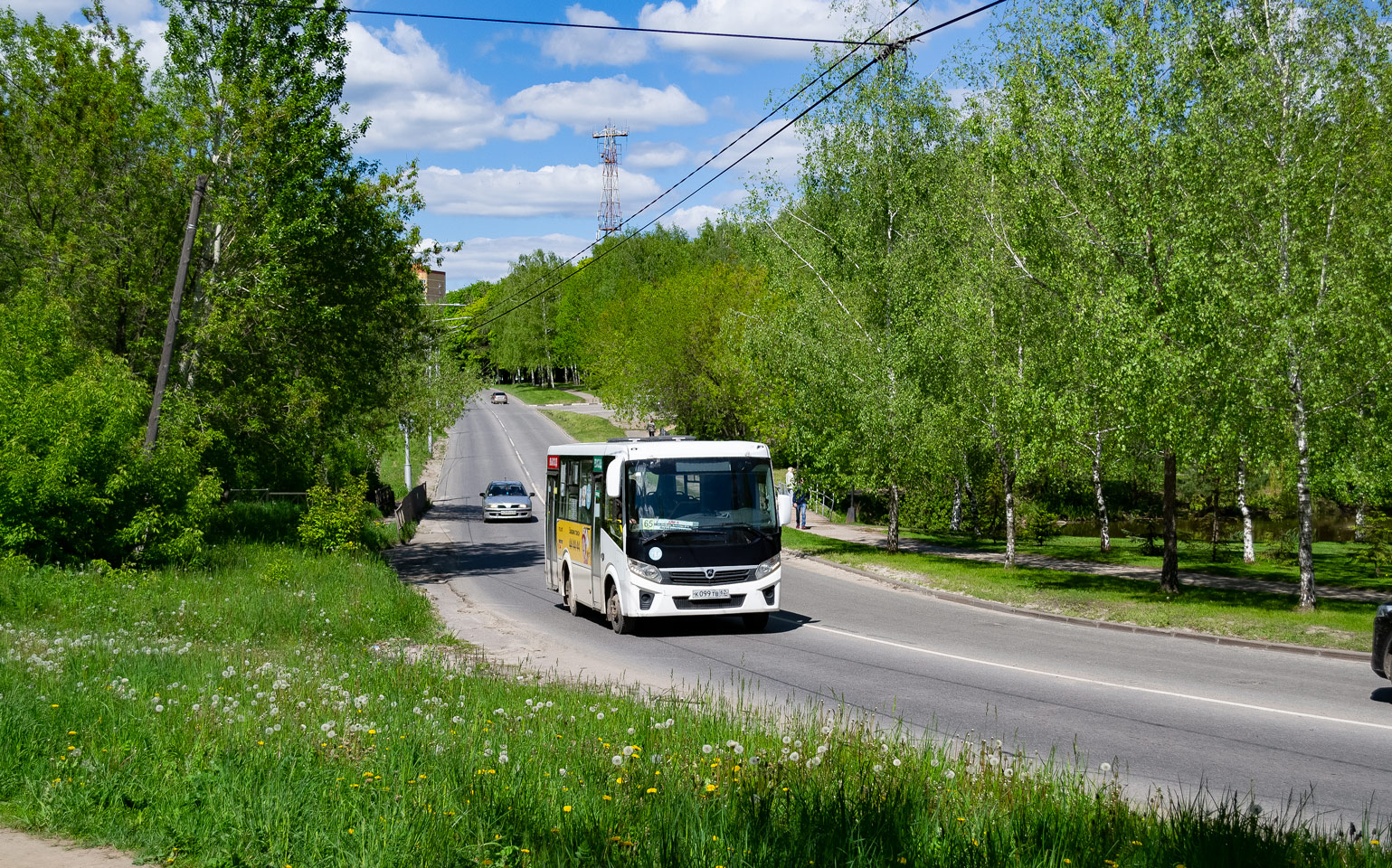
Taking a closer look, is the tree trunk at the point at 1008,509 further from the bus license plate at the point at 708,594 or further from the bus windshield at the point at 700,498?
the bus license plate at the point at 708,594

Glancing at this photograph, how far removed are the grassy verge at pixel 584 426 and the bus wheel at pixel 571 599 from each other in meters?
56.6

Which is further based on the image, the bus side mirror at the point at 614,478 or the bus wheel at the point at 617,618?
the bus wheel at the point at 617,618

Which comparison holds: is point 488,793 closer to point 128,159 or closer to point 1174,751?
point 1174,751

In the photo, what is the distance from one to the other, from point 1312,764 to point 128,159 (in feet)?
90.2

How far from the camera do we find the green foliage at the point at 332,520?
82.1ft

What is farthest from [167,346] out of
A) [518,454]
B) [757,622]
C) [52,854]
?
[518,454]

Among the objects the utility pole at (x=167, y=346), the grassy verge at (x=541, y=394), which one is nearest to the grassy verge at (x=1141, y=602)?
the utility pole at (x=167, y=346)

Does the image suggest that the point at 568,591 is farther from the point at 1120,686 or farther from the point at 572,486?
the point at 1120,686

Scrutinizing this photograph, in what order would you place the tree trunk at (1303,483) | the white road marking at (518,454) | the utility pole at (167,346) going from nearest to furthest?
the tree trunk at (1303,483)
the utility pole at (167,346)
the white road marking at (518,454)

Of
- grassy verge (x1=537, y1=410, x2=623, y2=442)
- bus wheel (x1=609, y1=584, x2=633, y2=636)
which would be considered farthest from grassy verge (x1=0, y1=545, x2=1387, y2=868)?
grassy verge (x1=537, y1=410, x2=623, y2=442)

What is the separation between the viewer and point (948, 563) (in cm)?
2892

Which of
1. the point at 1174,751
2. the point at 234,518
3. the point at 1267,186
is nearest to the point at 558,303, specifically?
the point at 234,518

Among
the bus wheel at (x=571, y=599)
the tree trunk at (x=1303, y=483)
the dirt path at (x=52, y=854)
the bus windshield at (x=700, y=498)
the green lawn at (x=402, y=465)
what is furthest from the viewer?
the green lawn at (x=402, y=465)

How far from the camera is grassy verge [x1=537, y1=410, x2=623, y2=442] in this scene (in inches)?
3280
